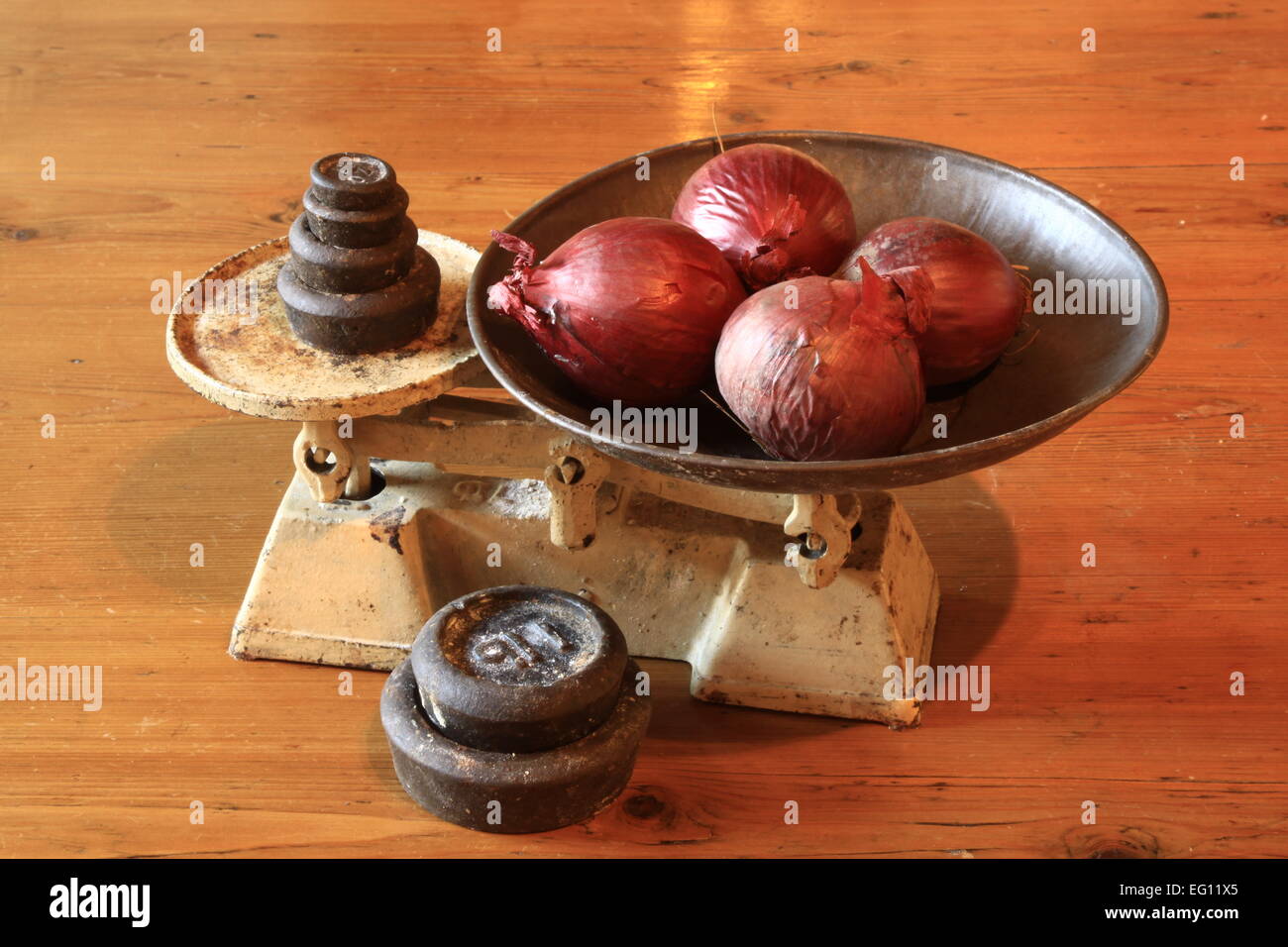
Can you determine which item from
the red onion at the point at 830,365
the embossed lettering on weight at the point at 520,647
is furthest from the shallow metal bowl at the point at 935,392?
the embossed lettering on weight at the point at 520,647

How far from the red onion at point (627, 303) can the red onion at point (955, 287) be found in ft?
0.30

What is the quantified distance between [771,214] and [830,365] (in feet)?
0.51

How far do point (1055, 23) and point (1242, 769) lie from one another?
4.04ft

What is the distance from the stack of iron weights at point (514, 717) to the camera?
1.03 meters

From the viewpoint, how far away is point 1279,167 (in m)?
1.83

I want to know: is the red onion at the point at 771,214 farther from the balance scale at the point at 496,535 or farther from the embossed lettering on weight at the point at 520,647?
the embossed lettering on weight at the point at 520,647

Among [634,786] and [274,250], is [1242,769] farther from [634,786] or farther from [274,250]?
[274,250]

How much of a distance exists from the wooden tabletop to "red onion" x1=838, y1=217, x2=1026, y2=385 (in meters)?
0.31

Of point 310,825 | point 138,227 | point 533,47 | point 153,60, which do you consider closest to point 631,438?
point 310,825

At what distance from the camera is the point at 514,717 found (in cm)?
102

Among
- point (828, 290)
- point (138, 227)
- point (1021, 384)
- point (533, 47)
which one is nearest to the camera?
point (828, 290)

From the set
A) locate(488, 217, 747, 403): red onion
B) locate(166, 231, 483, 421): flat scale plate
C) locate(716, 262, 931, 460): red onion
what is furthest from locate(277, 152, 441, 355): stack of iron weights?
locate(716, 262, 931, 460): red onion

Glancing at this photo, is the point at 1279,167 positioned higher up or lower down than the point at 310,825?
higher up

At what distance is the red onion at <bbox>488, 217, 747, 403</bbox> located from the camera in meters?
0.95
